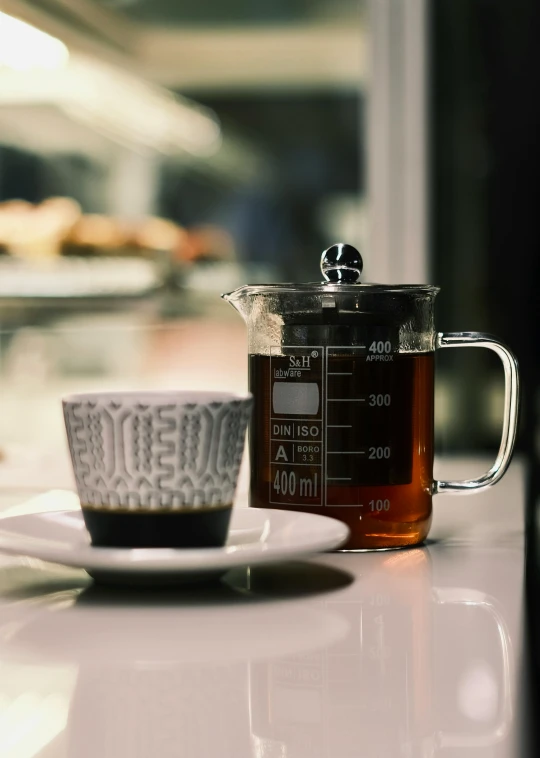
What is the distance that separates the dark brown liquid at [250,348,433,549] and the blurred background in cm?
141

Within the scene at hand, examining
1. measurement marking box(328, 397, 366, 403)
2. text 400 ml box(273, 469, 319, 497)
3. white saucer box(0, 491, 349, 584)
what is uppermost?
measurement marking box(328, 397, 366, 403)

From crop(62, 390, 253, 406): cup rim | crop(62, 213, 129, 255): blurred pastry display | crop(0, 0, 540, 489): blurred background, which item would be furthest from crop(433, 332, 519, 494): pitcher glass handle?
crop(62, 213, 129, 255): blurred pastry display

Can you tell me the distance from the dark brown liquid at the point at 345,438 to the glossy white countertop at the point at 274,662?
3cm

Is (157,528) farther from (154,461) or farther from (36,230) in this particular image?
(36,230)

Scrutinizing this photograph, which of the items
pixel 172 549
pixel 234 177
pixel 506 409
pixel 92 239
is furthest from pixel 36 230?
pixel 172 549

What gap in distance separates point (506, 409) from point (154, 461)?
224mm

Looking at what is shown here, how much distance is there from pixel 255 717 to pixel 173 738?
0.03 meters

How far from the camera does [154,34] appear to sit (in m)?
2.93

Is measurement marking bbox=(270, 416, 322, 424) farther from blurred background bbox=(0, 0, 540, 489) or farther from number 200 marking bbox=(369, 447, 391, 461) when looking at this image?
blurred background bbox=(0, 0, 540, 489)

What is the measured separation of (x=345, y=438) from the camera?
52 cm

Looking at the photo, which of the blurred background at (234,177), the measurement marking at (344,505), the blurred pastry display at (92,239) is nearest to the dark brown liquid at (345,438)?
the measurement marking at (344,505)

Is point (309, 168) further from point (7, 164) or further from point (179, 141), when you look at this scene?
point (7, 164)

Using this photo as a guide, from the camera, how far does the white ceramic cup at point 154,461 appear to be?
1.42 ft

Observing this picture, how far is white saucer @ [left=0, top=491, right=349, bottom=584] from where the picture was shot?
0.40 m
